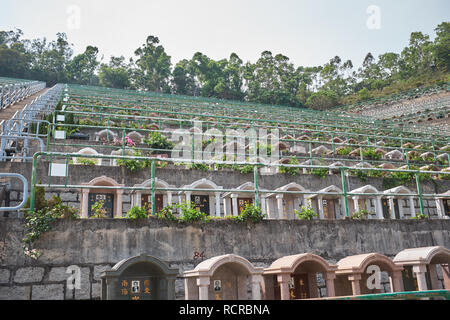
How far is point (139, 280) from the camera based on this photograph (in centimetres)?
711

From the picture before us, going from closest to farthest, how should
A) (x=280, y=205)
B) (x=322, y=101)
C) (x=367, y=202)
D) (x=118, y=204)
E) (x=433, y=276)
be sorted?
1. (x=433, y=276)
2. (x=118, y=204)
3. (x=280, y=205)
4. (x=367, y=202)
5. (x=322, y=101)


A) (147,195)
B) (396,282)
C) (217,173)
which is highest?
(217,173)

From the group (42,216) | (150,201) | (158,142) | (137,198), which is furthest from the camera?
(158,142)

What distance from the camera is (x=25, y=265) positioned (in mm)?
7379

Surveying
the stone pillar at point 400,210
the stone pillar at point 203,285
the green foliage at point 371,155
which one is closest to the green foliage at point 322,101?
the green foliage at point 371,155

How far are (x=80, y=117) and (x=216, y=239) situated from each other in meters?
15.1

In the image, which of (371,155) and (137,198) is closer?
(137,198)

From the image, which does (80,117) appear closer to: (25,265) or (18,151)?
(18,151)

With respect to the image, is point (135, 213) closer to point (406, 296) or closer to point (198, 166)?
point (406, 296)

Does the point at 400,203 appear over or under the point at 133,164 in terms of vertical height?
under

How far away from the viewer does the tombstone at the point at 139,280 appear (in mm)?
6656

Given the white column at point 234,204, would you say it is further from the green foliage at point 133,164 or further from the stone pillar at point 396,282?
the stone pillar at point 396,282

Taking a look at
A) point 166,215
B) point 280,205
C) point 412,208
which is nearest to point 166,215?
point 166,215

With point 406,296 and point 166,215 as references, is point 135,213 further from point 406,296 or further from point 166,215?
point 406,296
